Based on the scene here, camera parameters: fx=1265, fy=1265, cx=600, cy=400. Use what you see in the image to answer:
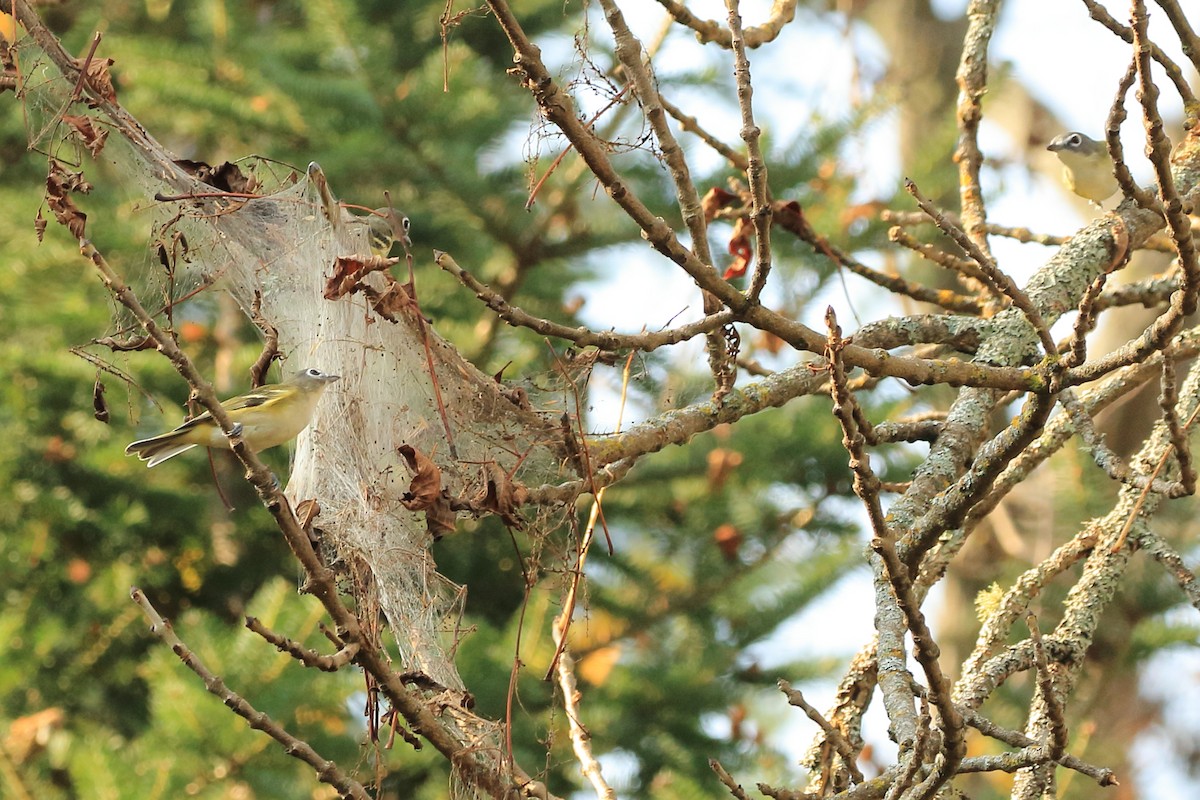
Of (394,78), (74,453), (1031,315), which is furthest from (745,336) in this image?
(1031,315)

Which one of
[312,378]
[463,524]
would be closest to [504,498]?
[312,378]

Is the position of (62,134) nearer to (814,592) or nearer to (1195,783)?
(814,592)

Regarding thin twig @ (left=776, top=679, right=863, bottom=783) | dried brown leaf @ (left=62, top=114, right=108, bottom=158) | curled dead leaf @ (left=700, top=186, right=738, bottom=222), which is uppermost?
curled dead leaf @ (left=700, top=186, right=738, bottom=222)

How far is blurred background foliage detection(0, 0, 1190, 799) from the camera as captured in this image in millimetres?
5781

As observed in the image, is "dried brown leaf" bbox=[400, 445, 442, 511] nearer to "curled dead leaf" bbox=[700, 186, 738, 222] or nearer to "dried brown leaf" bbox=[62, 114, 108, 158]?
"dried brown leaf" bbox=[62, 114, 108, 158]

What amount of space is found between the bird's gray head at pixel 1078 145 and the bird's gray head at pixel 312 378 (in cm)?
253

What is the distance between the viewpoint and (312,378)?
9.98 ft

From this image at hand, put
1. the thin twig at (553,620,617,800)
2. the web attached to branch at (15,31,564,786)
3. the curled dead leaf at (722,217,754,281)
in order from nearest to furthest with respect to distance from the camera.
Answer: the web attached to branch at (15,31,564,786) → the thin twig at (553,620,617,800) → the curled dead leaf at (722,217,754,281)

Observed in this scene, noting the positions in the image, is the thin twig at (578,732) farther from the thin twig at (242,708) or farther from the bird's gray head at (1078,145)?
the bird's gray head at (1078,145)

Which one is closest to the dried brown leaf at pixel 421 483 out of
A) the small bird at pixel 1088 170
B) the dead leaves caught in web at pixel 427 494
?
the dead leaves caught in web at pixel 427 494

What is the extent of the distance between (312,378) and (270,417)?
163 millimetres

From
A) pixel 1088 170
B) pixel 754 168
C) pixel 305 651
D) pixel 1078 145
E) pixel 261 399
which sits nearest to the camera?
pixel 305 651

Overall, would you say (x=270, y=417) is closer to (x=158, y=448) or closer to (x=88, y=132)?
(x=158, y=448)

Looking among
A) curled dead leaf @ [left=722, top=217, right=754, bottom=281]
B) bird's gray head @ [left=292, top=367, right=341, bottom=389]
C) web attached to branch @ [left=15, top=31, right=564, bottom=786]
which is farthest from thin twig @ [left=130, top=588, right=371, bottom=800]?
curled dead leaf @ [left=722, top=217, right=754, bottom=281]
